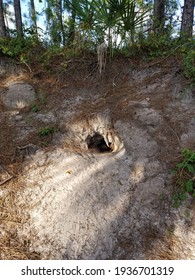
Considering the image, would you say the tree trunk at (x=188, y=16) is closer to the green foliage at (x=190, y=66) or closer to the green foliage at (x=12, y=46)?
the green foliage at (x=190, y=66)

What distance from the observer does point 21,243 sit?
204 centimetres

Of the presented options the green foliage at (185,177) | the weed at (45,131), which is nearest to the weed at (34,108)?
the weed at (45,131)

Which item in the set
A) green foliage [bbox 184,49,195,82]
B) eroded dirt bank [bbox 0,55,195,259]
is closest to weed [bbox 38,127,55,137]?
eroded dirt bank [bbox 0,55,195,259]

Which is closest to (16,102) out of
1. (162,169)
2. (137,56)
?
(137,56)

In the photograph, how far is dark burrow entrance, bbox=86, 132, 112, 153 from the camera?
140 inches

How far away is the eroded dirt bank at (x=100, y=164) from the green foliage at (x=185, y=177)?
0.09m

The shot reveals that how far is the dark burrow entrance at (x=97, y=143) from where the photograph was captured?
3.56 metres

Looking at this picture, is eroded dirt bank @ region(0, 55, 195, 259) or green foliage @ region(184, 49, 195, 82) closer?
eroded dirt bank @ region(0, 55, 195, 259)

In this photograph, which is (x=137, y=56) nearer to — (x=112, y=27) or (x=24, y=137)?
(x=112, y=27)

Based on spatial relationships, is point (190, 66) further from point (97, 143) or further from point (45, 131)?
point (45, 131)

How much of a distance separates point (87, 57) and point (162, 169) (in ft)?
10.2

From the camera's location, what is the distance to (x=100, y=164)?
285 centimetres

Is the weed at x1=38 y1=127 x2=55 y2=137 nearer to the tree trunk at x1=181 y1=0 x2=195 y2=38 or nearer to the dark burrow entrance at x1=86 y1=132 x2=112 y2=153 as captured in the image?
the dark burrow entrance at x1=86 y1=132 x2=112 y2=153

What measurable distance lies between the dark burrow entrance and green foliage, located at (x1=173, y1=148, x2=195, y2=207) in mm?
1343
